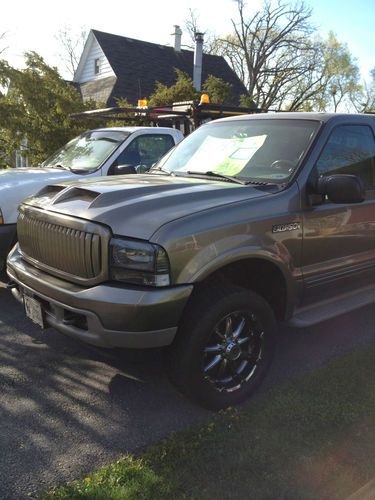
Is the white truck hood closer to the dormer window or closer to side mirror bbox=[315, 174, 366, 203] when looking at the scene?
side mirror bbox=[315, 174, 366, 203]

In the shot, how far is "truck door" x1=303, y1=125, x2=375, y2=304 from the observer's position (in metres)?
3.70

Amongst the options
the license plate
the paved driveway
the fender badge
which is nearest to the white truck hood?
the paved driveway

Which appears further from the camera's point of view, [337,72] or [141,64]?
[337,72]

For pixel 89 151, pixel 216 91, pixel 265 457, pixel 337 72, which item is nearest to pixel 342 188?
pixel 265 457

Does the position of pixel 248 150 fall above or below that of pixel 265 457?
above

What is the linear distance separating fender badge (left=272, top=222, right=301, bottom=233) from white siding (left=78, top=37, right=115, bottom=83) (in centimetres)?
2124

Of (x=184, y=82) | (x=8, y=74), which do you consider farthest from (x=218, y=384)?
(x=184, y=82)

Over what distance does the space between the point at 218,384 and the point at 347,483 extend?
3.28ft

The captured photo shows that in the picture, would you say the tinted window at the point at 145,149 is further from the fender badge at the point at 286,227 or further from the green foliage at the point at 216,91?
the green foliage at the point at 216,91

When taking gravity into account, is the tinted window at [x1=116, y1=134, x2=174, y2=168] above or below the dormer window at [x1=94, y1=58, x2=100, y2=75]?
below

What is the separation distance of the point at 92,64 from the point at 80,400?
2478 centimetres

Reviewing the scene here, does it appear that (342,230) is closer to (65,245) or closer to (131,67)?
(65,245)

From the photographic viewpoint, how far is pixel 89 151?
21.7 ft

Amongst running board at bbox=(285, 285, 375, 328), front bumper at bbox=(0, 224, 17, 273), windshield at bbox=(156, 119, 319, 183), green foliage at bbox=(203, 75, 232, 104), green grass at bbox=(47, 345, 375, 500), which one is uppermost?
green foliage at bbox=(203, 75, 232, 104)
